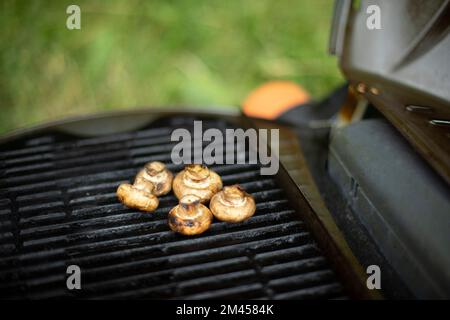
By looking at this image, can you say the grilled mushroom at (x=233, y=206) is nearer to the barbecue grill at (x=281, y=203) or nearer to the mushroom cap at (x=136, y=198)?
the barbecue grill at (x=281, y=203)

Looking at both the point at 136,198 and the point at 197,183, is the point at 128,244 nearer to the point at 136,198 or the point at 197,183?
the point at 136,198

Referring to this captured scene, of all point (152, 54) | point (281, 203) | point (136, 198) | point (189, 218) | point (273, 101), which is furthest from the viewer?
point (152, 54)

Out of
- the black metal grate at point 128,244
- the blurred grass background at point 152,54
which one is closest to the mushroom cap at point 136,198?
the black metal grate at point 128,244

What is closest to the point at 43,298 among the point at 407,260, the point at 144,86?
the point at 407,260

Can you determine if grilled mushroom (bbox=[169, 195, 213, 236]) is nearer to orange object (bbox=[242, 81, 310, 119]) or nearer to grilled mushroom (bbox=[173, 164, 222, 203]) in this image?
grilled mushroom (bbox=[173, 164, 222, 203])

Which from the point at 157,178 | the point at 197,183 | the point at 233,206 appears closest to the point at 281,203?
the point at 233,206

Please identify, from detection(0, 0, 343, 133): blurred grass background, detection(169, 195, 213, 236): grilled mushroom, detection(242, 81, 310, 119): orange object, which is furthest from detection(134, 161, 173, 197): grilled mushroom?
detection(0, 0, 343, 133): blurred grass background
